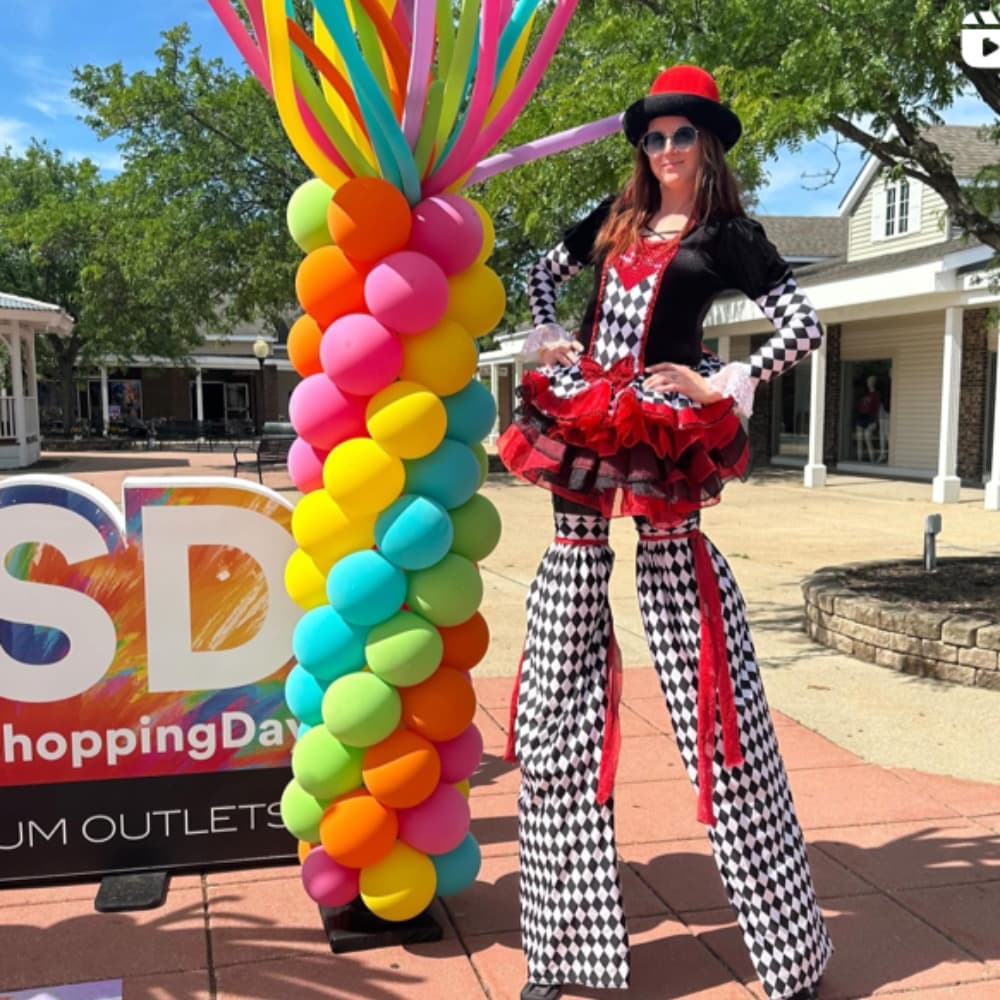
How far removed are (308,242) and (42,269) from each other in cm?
3230

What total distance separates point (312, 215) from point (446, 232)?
0.36 metres

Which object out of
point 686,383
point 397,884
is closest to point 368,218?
point 686,383

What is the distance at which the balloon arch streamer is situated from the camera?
8.07 feet

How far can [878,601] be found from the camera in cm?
600

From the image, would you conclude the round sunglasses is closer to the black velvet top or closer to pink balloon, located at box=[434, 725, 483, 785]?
the black velvet top

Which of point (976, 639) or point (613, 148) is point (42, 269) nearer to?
point (613, 148)

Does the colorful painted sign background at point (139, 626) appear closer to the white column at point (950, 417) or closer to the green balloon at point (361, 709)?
the green balloon at point (361, 709)

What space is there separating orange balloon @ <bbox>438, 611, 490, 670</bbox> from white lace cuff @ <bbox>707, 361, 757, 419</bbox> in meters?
0.85

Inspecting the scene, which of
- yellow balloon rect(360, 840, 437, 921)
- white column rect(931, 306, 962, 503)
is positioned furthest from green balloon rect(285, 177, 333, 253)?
white column rect(931, 306, 962, 503)

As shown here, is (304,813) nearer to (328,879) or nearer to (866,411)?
(328,879)

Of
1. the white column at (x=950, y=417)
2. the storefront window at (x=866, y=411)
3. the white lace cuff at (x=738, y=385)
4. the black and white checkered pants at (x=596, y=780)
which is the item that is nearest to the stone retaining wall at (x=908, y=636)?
the black and white checkered pants at (x=596, y=780)

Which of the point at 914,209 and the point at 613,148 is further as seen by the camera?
the point at 914,209

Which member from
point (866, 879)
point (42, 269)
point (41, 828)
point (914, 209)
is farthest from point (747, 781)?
point (42, 269)

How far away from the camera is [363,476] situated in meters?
2.46
